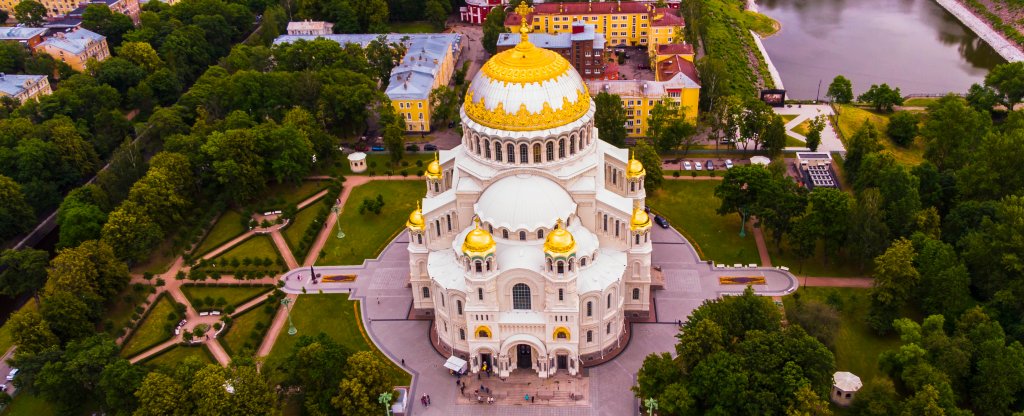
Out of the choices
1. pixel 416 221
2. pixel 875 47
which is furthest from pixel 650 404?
pixel 875 47

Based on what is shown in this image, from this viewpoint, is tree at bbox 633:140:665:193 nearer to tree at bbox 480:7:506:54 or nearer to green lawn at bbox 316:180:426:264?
green lawn at bbox 316:180:426:264

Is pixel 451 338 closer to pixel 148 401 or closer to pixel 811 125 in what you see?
pixel 148 401

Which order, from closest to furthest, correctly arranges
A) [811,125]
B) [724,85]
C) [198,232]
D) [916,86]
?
[198,232] → [811,125] → [724,85] → [916,86]

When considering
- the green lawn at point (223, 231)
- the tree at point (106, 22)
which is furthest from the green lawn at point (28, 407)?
the tree at point (106, 22)

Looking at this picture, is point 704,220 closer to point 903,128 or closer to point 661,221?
point 661,221

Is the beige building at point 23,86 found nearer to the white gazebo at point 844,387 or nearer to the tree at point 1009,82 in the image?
the white gazebo at point 844,387

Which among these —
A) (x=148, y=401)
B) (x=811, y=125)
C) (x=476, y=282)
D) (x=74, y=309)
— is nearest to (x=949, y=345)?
(x=476, y=282)

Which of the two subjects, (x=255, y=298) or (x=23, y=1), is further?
(x=23, y=1)
